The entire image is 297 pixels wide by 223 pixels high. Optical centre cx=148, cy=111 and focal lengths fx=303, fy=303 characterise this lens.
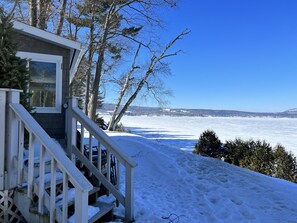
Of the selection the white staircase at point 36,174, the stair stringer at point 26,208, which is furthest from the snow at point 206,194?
the stair stringer at point 26,208

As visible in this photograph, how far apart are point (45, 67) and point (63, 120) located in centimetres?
120

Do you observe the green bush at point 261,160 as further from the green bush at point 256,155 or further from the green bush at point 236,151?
the green bush at point 236,151

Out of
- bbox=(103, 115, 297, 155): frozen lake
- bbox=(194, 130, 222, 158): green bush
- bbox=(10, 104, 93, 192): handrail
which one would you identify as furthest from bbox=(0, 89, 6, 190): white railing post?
bbox=(103, 115, 297, 155): frozen lake

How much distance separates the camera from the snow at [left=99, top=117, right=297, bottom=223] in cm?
524

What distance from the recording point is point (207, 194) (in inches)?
255

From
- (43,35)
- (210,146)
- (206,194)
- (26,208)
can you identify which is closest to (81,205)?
(26,208)

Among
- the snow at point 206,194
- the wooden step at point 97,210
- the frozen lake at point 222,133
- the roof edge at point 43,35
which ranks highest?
the roof edge at point 43,35

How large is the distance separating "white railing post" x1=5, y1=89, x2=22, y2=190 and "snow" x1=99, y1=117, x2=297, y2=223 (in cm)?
196

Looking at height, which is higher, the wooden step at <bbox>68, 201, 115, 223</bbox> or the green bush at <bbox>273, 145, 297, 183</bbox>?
the wooden step at <bbox>68, 201, 115, 223</bbox>

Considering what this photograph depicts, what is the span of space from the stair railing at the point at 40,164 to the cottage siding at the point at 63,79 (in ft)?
9.77

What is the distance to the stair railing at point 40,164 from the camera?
304cm

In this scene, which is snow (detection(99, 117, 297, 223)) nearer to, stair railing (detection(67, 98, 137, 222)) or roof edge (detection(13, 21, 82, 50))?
stair railing (detection(67, 98, 137, 222))

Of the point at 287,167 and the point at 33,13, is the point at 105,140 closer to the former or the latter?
the point at 287,167

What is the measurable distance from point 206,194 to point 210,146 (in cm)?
683
